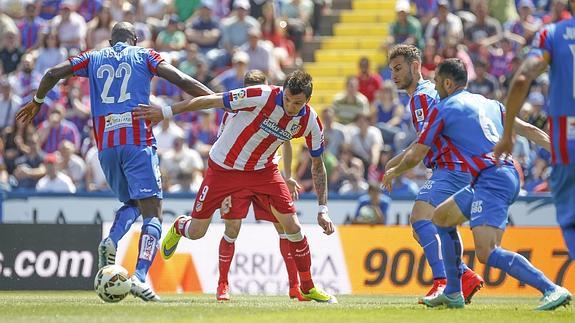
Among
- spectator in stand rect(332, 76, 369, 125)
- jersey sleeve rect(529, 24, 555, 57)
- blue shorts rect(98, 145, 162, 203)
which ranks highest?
jersey sleeve rect(529, 24, 555, 57)

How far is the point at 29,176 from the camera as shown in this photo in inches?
896

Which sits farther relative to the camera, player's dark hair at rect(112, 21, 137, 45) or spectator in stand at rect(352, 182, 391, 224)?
spectator in stand at rect(352, 182, 391, 224)

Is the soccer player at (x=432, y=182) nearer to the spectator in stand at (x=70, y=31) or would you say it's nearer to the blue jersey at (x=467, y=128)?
the blue jersey at (x=467, y=128)

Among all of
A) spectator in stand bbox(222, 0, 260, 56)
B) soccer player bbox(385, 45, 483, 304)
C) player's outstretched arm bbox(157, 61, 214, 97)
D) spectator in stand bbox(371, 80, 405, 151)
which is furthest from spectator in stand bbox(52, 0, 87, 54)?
soccer player bbox(385, 45, 483, 304)

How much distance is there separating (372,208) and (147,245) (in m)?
7.77

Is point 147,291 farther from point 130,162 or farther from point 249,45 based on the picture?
point 249,45

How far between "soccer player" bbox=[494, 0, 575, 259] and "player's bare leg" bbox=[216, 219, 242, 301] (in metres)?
4.41

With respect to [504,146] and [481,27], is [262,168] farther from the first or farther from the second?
[481,27]

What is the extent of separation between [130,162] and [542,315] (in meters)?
4.40

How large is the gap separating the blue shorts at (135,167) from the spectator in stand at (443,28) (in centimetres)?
1180

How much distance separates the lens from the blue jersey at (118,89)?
42.4 feet

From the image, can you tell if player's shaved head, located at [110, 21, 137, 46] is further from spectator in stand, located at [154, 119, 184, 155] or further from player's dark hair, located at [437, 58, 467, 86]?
spectator in stand, located at [154, 119, 184, 155]

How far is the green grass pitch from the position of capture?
416 inches

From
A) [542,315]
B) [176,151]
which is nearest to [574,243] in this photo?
[542,315]
